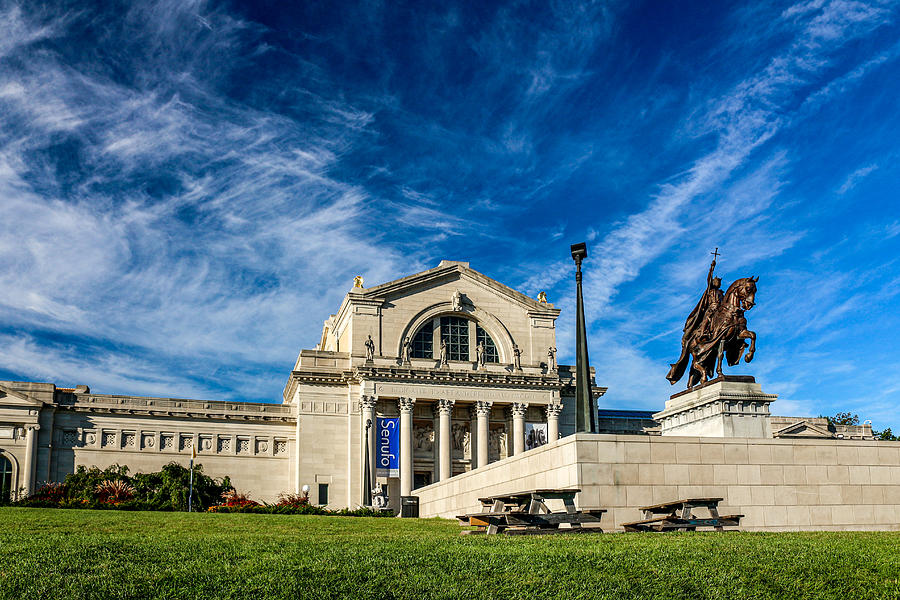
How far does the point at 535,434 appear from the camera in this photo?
54344 mm

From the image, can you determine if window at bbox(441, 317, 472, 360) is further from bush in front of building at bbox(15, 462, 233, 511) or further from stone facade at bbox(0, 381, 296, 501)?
bush in front of building at bbox(15, 462, 233, 511)

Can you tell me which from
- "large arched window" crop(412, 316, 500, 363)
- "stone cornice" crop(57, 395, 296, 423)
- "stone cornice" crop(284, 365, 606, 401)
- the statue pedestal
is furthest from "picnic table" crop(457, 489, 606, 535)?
"stone cornice" crop(57, 395, 296, 423)

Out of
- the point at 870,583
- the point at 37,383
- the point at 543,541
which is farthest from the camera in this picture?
the point at 37,383

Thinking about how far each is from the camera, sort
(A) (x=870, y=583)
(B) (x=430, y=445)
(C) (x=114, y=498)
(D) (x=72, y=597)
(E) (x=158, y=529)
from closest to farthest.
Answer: (D) (x=72, y=597) → (A) (x=870, y=583) → (E) (x=158, y=529) → (C) (x=114, y=498) → (B) (x=430, y=445)

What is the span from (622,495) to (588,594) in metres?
8.78

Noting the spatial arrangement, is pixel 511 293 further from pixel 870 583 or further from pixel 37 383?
pixel 870 583

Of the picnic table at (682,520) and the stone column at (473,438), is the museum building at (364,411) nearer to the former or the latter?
the stone column at (473,438)

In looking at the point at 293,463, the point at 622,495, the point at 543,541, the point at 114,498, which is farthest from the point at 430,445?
the point at 543,541

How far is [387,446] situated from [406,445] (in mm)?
1167

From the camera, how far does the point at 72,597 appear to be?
10.9 meters

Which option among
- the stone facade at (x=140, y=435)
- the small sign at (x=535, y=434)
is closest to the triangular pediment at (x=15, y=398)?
the stone facade at (x=140, y=435)

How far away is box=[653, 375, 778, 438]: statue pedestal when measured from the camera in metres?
26.2

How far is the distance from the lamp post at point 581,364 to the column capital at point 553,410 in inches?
1159

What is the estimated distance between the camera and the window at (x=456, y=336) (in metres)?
57.1
